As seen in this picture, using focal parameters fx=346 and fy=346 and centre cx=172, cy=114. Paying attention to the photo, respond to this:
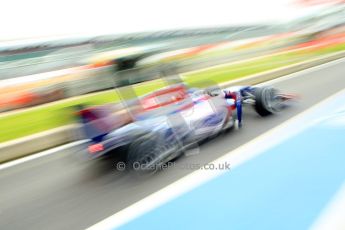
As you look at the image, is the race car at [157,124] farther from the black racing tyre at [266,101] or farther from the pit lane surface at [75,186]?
the black racing tyre at [266,101]

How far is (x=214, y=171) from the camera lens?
3.90 m

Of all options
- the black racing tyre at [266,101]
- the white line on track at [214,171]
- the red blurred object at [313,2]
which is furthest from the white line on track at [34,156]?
the red blurred object at [313,2]

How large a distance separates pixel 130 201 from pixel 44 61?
7.27 feet

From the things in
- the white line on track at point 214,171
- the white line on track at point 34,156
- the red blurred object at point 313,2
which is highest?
the red blurred object at point 313,2

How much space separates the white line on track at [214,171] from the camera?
3160mm

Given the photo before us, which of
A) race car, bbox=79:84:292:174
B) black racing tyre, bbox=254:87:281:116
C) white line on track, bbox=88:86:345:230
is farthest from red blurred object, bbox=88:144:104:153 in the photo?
black racing tyre, bbox=254:87:281:116

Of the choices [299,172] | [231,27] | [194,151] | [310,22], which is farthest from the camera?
[310,22]

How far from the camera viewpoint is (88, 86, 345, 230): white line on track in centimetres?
316

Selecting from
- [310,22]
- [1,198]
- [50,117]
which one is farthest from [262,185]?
[310,22]

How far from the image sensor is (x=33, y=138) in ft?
16.4

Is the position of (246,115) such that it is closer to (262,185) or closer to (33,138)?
(262,185)

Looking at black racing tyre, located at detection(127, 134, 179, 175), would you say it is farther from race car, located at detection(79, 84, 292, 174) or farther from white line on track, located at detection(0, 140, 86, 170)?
white line on track, located at detection(0, 140, 86, 170)

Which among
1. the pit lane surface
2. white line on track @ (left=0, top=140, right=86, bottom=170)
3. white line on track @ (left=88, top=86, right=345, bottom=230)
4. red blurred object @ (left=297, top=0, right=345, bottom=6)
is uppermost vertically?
red blurred object @ (left=297, top=0, right=345, bottom=6)

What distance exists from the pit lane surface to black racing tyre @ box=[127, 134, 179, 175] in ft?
0.40
